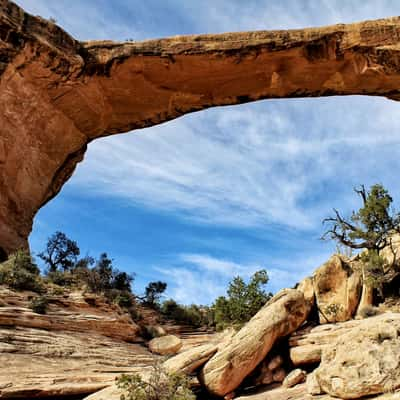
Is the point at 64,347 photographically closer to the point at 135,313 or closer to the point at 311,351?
the point at 135,313

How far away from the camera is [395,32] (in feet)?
64.4

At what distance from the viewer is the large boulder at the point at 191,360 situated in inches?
468

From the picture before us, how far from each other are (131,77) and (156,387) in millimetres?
15929

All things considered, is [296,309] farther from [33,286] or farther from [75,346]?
[33,286]

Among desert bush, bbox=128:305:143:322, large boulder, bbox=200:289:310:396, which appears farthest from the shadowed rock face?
large boulder, bbox=200:289:310:396

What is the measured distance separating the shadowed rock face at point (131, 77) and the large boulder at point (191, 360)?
1117 cm

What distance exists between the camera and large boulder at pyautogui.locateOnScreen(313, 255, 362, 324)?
14672 millimetres

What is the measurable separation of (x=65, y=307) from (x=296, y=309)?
322 inches

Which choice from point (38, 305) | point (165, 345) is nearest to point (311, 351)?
point (165, 345)

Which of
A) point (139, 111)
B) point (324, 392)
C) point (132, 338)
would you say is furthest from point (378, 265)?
point (139, 111)

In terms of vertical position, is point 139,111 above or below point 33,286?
above

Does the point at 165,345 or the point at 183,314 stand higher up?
the point at 183,314

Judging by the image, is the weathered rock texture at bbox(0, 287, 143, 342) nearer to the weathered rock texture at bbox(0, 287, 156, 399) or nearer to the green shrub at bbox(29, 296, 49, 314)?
the weathered rock texture at bbox(0, 287, 156, 399)

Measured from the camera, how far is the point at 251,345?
40.3 ft
